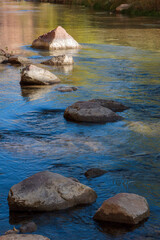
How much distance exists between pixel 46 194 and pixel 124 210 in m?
1.00

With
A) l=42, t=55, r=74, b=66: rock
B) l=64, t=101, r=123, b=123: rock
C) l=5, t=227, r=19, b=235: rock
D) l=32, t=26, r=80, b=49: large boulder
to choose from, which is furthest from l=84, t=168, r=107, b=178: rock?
l=32, t=26, r=80, b=49: large boulder

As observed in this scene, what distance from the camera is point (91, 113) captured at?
8984 millimetres

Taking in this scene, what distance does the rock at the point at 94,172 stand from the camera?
6.32 metres

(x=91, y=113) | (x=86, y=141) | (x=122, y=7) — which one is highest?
(x=122, y=7)

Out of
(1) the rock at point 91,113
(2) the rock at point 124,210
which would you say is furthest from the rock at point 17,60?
(2) the rock at point 124,210

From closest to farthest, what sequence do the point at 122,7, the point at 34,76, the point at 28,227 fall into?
the point at 28,227, the point at 34,76, the point at 122,7

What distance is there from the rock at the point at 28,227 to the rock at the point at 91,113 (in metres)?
4.23

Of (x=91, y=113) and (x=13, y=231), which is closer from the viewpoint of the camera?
(x=13, y=231)

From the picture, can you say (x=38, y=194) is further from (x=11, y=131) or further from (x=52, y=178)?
(x=11, y=131)

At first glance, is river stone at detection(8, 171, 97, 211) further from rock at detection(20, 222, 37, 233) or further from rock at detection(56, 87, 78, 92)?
rock at detection(56, 87, 78, 92)

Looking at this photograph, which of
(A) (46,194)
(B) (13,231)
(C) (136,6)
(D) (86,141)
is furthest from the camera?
(C) (136,6)

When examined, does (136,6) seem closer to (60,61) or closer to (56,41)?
(56,41)

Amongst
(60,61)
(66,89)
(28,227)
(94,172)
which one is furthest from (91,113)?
(60,61)

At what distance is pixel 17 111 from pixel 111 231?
5.67 meters
